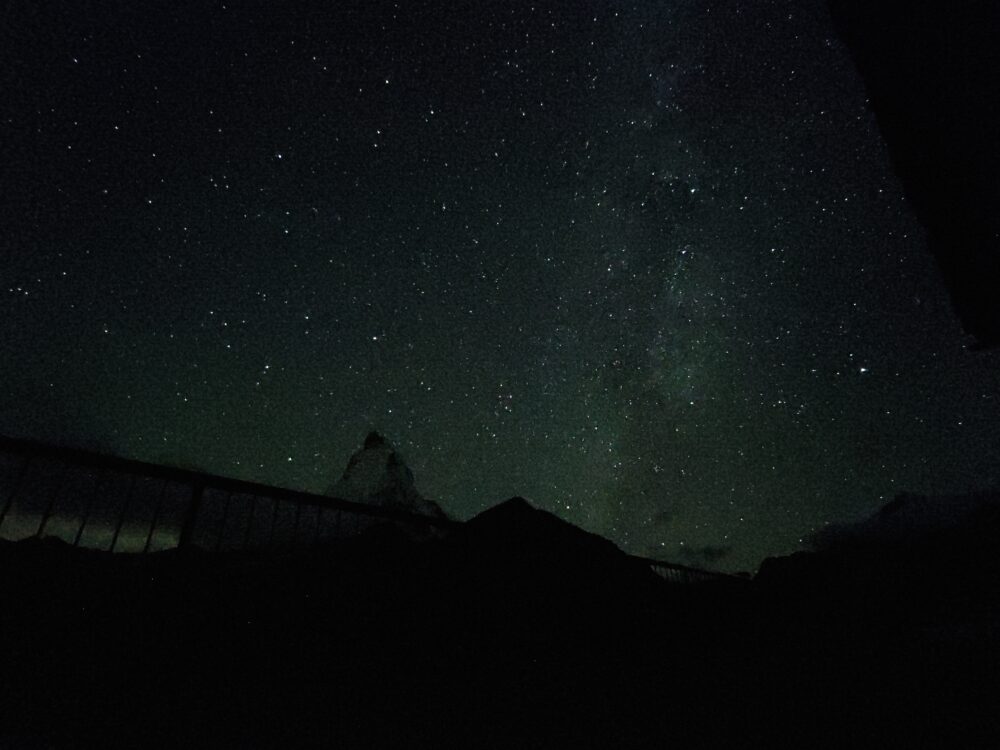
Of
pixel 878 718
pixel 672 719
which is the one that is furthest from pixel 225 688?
pixel 878 718

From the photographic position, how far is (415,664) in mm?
3344

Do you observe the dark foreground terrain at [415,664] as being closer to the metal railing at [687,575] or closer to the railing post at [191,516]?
the railing post at [191,516]

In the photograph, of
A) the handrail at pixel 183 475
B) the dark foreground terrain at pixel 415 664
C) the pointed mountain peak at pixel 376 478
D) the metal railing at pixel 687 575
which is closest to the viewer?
the dark foreground terrain at pixel 415 664

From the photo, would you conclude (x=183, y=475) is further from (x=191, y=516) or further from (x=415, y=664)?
(x=415, y=664)

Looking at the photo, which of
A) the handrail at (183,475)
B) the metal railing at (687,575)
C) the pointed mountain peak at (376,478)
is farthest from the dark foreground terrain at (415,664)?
the pointed mountain peak at (376,478)

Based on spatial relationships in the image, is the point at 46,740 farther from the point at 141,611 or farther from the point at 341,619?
the point at 341,619

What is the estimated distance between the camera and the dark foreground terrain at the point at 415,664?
7.82ft

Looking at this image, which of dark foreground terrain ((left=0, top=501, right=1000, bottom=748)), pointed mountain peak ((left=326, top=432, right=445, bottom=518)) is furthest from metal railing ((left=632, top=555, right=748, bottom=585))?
pointed mountain peak ((left=326, top=432, right=445, bottom=518))

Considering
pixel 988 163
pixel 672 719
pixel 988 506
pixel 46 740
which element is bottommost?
pixel 46 740

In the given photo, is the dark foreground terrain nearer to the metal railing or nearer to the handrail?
the handrail

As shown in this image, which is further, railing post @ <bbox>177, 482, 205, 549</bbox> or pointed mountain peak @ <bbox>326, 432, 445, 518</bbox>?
Result: pointed mountain peak @ <bbox>326, 432, 445, 518</bbox>

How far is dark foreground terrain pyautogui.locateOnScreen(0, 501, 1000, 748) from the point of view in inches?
93.8

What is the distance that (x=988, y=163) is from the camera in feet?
7.29

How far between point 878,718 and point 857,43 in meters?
3.56
